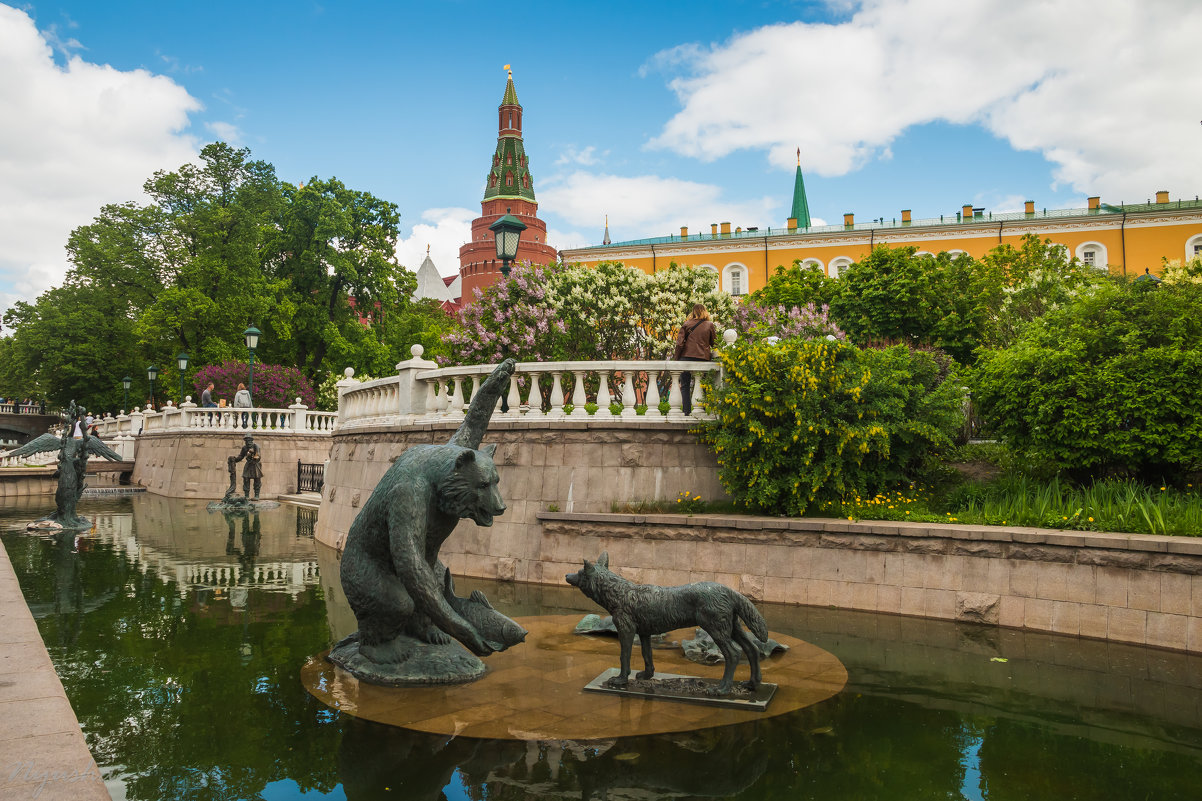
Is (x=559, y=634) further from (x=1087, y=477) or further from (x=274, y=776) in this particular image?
(x=1087, y=477)

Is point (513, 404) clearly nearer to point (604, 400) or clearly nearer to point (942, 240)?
point (604, 400)

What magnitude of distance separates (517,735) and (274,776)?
1.37m

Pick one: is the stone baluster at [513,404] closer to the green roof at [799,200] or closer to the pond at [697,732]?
the pond at [697,732]

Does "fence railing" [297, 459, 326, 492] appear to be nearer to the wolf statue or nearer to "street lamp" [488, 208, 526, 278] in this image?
"street lamp" [488, 208, 526, 278]

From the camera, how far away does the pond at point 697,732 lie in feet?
13.3

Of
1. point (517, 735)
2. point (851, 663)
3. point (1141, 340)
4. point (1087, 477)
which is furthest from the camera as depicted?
point (1087, 477)

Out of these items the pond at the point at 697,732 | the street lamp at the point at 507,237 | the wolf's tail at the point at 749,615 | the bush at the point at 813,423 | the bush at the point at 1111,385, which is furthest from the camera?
the street lamp at the point at 507,237

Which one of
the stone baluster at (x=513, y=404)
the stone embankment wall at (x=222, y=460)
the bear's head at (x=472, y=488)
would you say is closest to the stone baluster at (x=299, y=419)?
the stone embankment wall at (x=222, y=460)

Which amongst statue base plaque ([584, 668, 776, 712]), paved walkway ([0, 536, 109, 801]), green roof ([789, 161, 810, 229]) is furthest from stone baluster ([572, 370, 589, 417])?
green roof ([789, 161, 810, 229])

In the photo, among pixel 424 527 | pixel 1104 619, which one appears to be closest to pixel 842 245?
pixel 1104 619

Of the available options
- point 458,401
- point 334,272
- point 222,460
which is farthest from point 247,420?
point 458,401

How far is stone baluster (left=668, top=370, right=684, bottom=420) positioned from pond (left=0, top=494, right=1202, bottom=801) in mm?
2947

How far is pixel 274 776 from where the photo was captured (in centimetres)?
416

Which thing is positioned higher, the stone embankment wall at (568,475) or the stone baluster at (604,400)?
the stone baluster at (604,400)
